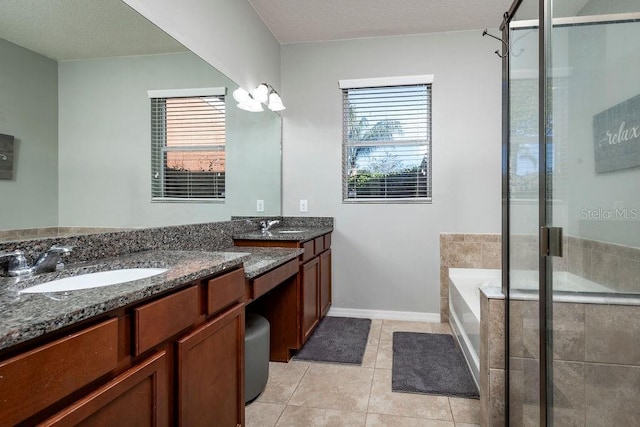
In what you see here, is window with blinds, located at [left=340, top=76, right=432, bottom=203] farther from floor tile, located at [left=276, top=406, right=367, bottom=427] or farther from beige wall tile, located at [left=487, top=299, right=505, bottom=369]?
floor tile, located at [left=276, top=406, right=367, bottom=427]

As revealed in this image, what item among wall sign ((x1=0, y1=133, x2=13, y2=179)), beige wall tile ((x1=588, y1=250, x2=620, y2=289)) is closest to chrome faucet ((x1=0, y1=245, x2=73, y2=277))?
wall sign ((x1=0, y1=133, x2=13, y2=179))

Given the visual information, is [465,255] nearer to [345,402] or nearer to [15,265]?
[345,402]

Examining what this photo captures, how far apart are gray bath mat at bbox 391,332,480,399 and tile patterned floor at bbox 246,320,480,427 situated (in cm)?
7

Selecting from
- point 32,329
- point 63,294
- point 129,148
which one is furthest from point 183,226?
point 32,329

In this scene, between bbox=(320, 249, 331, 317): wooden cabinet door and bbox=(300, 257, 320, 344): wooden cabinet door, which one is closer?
bbox=(300, 257, 320, 344): wooden cabinet door

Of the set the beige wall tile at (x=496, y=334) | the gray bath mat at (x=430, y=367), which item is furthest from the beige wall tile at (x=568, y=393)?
the gray bath mat at (x=430, y=367)

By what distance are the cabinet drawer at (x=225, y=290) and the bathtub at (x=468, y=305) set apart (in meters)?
1.18

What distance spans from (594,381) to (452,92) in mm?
2655

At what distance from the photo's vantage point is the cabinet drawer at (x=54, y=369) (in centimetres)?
60

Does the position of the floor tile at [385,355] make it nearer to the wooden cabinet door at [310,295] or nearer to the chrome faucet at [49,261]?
the wooden cabinet door at [310,295]

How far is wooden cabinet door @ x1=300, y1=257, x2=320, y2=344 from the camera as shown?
250cm

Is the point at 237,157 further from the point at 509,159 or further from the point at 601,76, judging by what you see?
the point at 601,76

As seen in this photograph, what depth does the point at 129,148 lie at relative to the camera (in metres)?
1.61

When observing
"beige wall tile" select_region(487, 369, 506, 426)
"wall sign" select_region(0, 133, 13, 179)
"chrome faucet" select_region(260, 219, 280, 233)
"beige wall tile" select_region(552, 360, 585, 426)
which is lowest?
"beige wall tile" select_region(487, 369, 506, 426)
